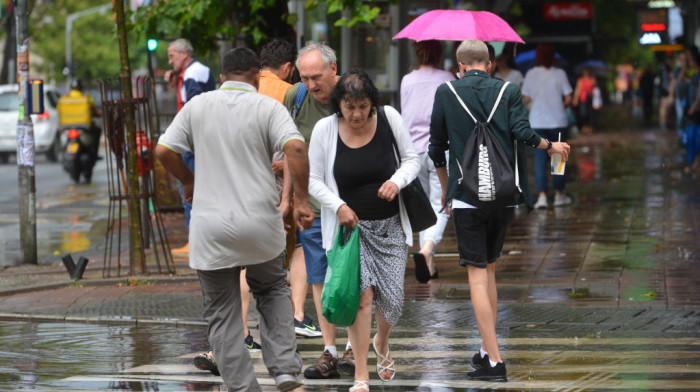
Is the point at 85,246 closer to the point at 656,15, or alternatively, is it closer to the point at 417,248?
the point at 417,248

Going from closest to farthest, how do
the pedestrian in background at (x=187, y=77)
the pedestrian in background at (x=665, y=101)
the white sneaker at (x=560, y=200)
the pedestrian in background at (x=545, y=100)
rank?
the pedestrian in background at (x=187, y=77)
the pedestrian in background at (x=545, y=100)
the white sneaker at (x=560, y=200)
the pedestrian in background at (x=665, y=101)

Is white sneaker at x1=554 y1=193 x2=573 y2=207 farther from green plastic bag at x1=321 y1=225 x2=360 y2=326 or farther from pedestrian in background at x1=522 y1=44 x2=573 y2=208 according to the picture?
green plastic bag at x1=321 y1=225 x2=360 y2=326

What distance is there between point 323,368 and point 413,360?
63 centimetres

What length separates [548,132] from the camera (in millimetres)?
14336

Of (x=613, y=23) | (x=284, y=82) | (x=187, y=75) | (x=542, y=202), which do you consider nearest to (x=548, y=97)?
(x=542, y=202)

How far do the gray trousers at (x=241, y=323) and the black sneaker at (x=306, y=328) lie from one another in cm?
182

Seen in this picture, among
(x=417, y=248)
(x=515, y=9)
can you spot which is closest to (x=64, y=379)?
(x=417, y=248)

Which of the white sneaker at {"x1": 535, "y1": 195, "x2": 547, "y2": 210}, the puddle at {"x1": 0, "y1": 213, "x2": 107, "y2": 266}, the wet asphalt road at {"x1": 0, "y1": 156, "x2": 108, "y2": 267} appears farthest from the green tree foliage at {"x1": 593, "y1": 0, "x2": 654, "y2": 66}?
the puddle at {"x1": 0, "y1": 213, "x2": 107, "y2": 266}

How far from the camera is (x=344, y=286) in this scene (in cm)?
592

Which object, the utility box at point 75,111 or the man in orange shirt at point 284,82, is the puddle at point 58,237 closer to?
the man in orange shirt at point 284,82

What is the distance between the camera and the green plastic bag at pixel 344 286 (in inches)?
233

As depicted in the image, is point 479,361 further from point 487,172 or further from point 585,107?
point 585,107

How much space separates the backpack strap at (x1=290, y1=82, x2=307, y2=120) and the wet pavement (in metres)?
1.44

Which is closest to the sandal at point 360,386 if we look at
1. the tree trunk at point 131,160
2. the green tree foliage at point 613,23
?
the tree trunk at point 131,160
